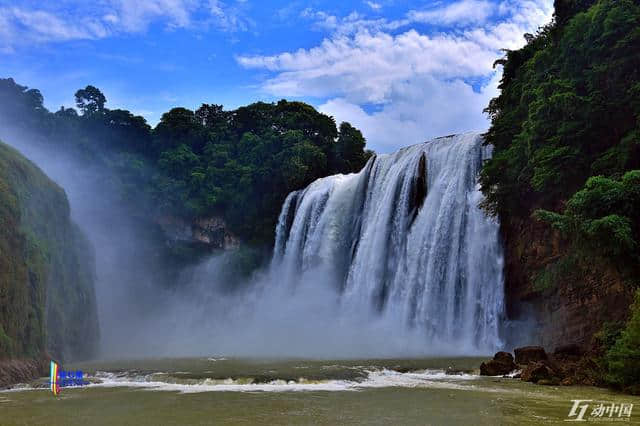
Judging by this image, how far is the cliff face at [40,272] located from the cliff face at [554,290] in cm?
1573

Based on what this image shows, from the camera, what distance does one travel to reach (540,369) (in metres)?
14.3

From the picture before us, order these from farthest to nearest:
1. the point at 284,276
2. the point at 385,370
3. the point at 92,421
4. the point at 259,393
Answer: the point at 284,276 → the point at 385,370 → the point at 259,393 → the point at 92,421

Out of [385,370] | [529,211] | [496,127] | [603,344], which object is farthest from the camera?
[496,127]

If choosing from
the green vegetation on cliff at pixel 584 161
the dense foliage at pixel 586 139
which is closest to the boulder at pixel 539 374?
the green vegetation on cliff at pixel 584 161

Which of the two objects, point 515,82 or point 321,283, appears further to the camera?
point 321,283

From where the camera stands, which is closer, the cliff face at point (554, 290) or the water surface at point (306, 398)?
the water surface at point (306, 398)

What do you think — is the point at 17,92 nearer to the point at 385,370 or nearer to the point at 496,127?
the point at 496,127

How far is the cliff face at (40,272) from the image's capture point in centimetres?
1803

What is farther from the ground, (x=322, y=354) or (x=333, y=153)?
(x=333, y=153)

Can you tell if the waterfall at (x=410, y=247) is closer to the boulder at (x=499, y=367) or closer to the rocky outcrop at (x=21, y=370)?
the boulder at (x=499, y=367)

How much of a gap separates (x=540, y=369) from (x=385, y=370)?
472 cm

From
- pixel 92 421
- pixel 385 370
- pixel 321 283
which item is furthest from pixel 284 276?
pixel 92 421

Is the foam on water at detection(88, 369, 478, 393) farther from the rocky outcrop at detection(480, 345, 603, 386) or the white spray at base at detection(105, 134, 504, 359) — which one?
the white spray at base at detection(105, 134, 504, 359)

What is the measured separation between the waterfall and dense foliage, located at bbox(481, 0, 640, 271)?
12.6 feet
